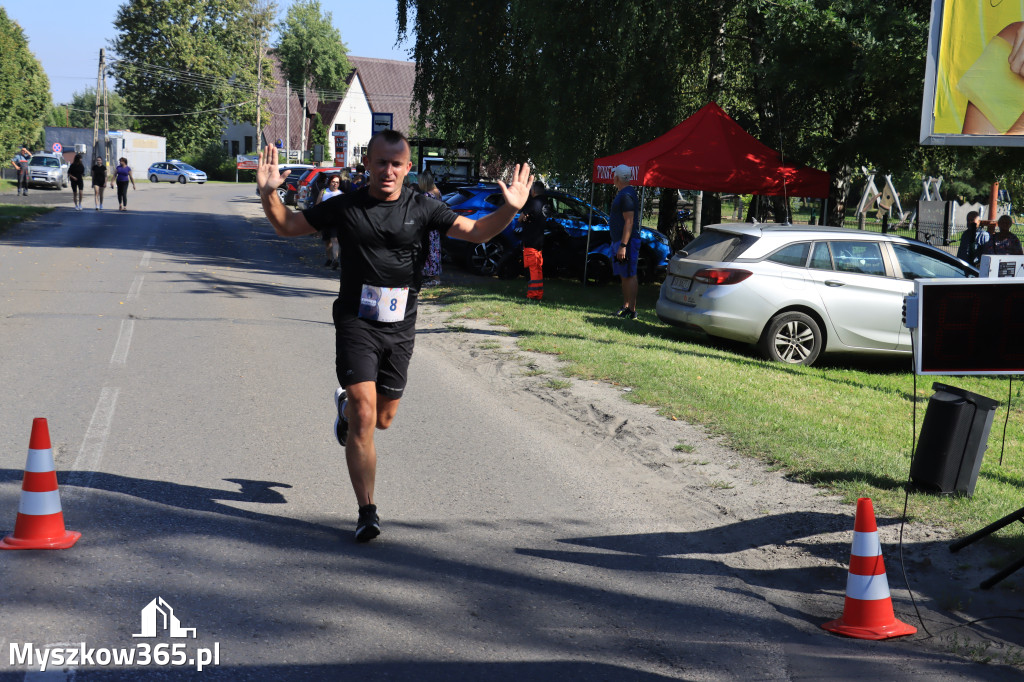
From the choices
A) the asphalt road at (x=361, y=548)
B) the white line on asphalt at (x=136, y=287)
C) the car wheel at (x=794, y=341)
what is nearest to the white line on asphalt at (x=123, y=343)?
the asphalt road at (x=361, y=548)

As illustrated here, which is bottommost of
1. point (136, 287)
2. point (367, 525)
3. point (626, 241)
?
point (367, 525)

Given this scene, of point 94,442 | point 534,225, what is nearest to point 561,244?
point 534,225

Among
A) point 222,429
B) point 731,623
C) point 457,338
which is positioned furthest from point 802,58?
point 731,623

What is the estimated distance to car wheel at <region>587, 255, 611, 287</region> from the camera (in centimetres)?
1917

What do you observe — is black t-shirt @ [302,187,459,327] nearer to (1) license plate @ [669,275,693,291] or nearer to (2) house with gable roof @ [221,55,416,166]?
(1) license plate @ [669,275,693,291]

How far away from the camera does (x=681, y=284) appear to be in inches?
465

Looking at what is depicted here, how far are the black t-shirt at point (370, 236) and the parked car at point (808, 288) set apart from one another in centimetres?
690

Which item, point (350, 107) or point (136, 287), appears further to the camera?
point (350, 107)

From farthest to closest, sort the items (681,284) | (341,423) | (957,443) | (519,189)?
(681,284) → (957,443) → (341,423) → (519,189)

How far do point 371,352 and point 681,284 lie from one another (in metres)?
7.46

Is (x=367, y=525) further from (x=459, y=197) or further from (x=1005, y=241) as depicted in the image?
(x=459, y=197)

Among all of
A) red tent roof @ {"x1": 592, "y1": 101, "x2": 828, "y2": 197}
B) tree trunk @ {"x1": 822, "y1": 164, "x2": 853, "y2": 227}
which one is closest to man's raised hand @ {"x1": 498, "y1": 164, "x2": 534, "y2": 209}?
red tent roof @ {"x1": 592, "y1": 101, "x2": 828, "y2": 197}

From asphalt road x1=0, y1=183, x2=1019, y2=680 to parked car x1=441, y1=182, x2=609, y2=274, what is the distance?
31.4ft

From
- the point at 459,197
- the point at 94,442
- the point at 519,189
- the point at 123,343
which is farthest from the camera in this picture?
the point at 459,197
